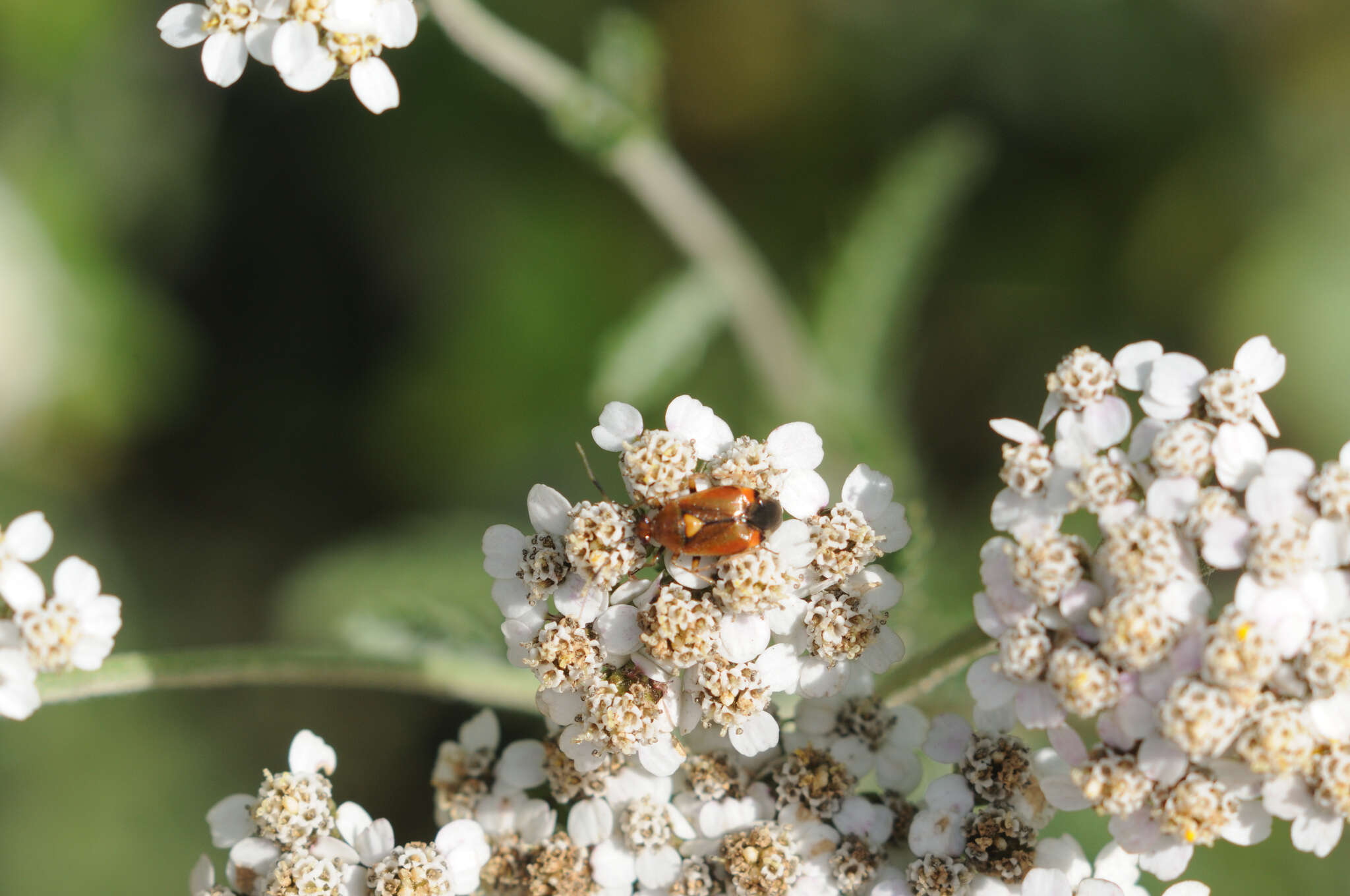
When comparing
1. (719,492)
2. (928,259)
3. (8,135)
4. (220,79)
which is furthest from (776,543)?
(8,135)

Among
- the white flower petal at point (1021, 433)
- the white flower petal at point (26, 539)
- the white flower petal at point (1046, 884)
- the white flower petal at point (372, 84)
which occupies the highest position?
the white flower petal at point (372, 84)

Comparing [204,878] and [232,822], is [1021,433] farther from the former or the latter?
[204,878]

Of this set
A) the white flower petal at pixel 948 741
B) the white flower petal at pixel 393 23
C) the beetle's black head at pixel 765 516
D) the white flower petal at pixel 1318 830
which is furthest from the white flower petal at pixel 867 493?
the white flower petal at pixel 393 23

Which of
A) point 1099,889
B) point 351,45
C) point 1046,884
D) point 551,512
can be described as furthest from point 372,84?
point 1099,889

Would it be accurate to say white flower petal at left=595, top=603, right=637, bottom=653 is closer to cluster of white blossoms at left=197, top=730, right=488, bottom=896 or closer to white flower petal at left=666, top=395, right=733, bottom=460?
white flower petal at left=666, top=395, right=733, bottom=460

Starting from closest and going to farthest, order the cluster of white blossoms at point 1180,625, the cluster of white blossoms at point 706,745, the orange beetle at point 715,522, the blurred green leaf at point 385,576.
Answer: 1. the cluster of white blossoms at point 1180,625
2. the orange beetle at point 715,522
3. the cluster of white blossoms at point 706,745
4. the blurred green leaf at point 385,576

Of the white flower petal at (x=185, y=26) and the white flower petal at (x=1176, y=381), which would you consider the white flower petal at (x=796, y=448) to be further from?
the white flower petal at (x=185, y=26)

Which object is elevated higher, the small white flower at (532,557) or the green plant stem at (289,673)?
the green plant stem at (289,673)

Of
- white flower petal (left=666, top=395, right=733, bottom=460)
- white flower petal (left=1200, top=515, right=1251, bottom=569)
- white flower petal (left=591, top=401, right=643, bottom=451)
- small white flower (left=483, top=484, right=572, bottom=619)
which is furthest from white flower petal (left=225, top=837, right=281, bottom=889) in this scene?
white flower petal (left=1200, top=515, right=1251, bottom=569)
